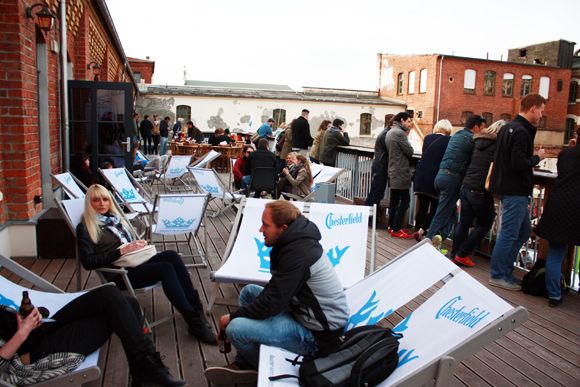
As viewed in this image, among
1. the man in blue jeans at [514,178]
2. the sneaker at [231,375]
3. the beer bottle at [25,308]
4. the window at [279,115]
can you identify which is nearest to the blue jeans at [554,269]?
the man in blue jeans at [514,178]

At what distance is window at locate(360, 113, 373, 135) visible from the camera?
103ft

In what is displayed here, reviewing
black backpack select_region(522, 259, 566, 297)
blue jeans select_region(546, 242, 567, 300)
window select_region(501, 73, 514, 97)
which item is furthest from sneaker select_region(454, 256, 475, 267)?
window select_region(501, 73, 514, 97)

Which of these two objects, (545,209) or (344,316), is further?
(545,209)

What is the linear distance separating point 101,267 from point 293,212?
4.64ft

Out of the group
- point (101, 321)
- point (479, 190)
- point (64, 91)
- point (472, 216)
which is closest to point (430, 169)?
point (472, 216)

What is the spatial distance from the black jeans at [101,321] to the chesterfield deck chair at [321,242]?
→ 86 cm

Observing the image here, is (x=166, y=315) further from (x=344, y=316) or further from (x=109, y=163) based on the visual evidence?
(x=109, y=163)

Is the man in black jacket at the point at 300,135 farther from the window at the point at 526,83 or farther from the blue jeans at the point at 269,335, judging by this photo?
the window at the point at 526,83

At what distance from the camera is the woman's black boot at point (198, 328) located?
9.16 feet

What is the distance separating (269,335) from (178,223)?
7.50ft

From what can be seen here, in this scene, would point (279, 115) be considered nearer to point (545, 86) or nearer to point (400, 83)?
point (400, 83)

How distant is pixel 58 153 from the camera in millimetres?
5922

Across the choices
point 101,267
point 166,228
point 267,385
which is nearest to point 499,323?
point 267,385

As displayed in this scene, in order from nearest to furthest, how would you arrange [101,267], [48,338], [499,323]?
[499,323] → [48,338] → [101,267]
